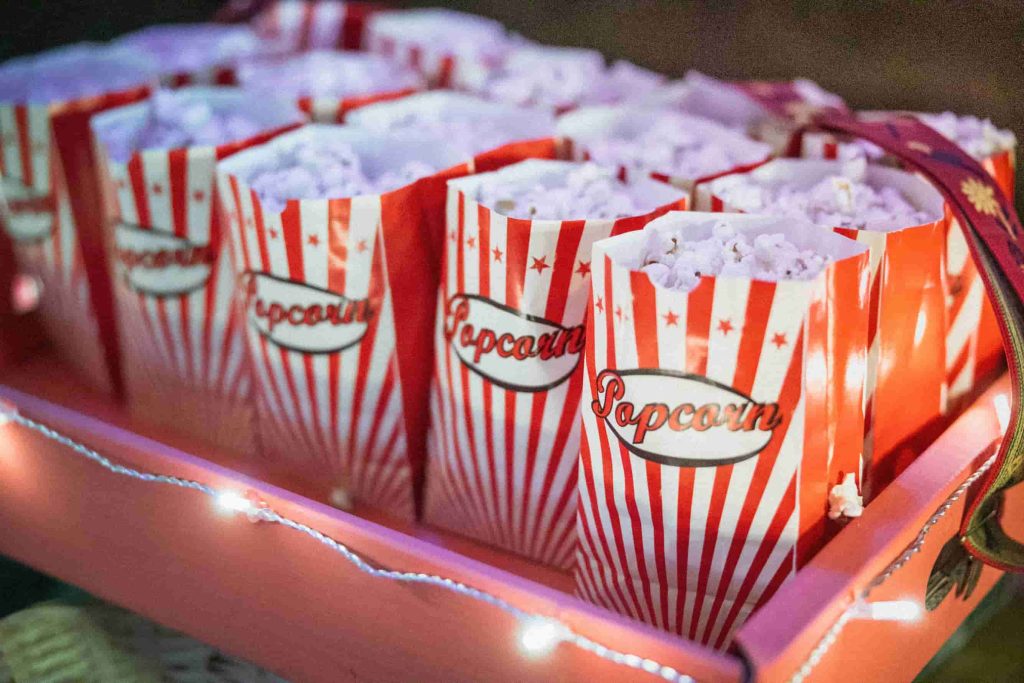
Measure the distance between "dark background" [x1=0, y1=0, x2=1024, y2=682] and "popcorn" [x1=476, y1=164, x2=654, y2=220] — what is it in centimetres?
58

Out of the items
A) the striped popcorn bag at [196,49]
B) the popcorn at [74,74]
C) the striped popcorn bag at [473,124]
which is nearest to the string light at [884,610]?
the striped popcorn bag at [473,124]

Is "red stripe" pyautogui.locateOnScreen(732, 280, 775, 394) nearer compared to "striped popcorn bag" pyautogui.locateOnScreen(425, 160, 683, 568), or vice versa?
"red stripe" pyautogui.locateOnScreen(732, 280, 775, 394)

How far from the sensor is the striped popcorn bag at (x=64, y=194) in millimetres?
1472

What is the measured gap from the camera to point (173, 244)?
133cm

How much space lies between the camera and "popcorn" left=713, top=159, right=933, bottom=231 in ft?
3.38

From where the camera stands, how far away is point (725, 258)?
855 millimetres

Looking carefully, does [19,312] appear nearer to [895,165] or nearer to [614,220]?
[614,220]

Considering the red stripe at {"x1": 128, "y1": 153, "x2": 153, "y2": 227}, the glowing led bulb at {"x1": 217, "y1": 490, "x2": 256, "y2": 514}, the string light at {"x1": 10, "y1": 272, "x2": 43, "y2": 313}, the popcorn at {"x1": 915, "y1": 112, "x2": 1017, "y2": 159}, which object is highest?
the popcorn at {"x1": 915, "y1": 112, "x2": 1017, "y2": 159}

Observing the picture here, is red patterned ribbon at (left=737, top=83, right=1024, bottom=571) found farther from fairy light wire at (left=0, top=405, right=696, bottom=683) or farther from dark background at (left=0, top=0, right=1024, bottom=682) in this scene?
fairy light wire at (left=0, top=405, right=696, bottom=683)

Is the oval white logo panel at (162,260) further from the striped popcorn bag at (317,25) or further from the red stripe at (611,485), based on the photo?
the striped popcorn bag at (317,25)

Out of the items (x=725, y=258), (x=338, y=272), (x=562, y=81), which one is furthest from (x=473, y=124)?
(x=725, y=258)

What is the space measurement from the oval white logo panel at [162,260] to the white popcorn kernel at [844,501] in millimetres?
979

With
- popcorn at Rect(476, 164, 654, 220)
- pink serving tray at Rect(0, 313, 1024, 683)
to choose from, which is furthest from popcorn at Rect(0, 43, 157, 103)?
popcorn at Rect(476, 164, 654, 220)

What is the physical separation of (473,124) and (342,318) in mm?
485
